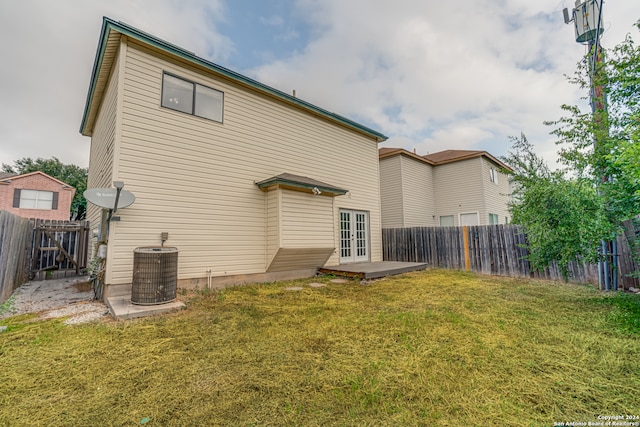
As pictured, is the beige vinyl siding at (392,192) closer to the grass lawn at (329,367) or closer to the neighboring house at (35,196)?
the grass lawn at (329,367)

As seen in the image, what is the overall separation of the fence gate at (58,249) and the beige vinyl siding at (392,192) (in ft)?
43.5

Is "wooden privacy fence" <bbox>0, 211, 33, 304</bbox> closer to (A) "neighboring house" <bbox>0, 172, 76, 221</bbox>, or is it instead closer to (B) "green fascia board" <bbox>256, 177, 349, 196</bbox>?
(B) "green fascia board" <bbox>256, 177, 349, 196</bbox>

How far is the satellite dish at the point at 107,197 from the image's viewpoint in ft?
15.7

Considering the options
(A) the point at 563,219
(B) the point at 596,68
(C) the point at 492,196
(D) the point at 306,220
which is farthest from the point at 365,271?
(C) the point at 492,196

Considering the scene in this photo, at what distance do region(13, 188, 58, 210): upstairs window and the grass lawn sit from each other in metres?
24.0

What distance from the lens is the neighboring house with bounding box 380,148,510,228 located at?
14344mm

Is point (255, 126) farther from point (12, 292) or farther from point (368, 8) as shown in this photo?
point (12, 292)

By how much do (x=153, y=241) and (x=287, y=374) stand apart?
4679mm

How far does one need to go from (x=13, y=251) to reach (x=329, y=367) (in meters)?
8.05

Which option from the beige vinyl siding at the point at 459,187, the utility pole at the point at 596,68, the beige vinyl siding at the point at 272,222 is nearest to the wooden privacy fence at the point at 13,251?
the beige vinyl siding at the point at 272,222

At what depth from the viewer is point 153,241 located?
18.5 ft

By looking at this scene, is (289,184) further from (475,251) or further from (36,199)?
(36,199)

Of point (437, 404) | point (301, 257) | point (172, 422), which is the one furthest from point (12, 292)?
point (437, 404)

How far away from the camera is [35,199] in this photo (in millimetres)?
20469
